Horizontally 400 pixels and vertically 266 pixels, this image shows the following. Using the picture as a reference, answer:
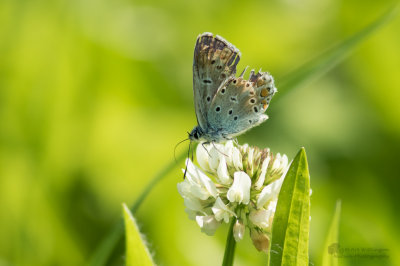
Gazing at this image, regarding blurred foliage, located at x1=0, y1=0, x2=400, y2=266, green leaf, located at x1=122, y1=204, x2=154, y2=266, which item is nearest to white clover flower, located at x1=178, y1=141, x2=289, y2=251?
green leaf, located at x1=122, y1=204, x2=154, y2=266

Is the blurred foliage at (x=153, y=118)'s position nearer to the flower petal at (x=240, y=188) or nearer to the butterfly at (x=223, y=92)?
the butterfly at (x=223, y=92)

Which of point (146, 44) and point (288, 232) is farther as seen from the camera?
point (146, 44)

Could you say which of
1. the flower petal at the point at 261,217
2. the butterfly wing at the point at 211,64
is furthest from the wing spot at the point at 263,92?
the flower petal at the point at 261,217

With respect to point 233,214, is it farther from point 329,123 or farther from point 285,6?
point 285,6

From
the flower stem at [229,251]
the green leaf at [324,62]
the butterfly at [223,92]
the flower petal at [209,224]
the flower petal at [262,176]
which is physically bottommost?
the flower stem at [229,251]

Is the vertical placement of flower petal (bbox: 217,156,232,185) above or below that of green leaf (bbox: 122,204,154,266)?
above

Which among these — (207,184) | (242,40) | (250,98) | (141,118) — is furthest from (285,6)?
(207,184)

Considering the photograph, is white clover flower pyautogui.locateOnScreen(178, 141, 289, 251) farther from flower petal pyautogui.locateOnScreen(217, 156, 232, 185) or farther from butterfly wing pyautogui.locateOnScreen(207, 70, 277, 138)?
butterfly wing pyautogui.locateOnScreen(207, 70, 277, 138)
